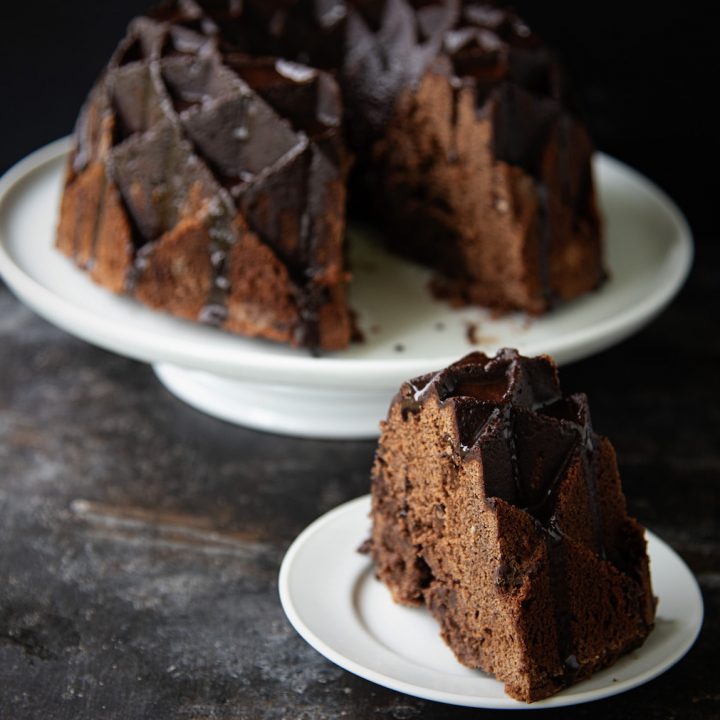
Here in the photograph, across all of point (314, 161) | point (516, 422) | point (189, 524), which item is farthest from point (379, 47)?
point (516, 422)

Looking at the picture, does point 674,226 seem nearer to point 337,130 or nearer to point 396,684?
point 337,130

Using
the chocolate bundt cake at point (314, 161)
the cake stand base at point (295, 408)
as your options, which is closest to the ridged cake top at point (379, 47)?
the chocolate bundt cake at point (314, 161)

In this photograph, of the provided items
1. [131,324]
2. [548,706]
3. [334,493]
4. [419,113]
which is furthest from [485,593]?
[419,113]

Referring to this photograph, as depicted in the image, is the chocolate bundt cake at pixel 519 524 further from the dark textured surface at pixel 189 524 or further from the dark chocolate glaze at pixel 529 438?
the dark textured surface at pixel 189 524

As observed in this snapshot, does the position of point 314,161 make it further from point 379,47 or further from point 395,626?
point 395,626

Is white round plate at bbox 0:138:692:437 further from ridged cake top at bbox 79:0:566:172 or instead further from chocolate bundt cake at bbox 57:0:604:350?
ridged cake top at bbox 79:0:566:172
